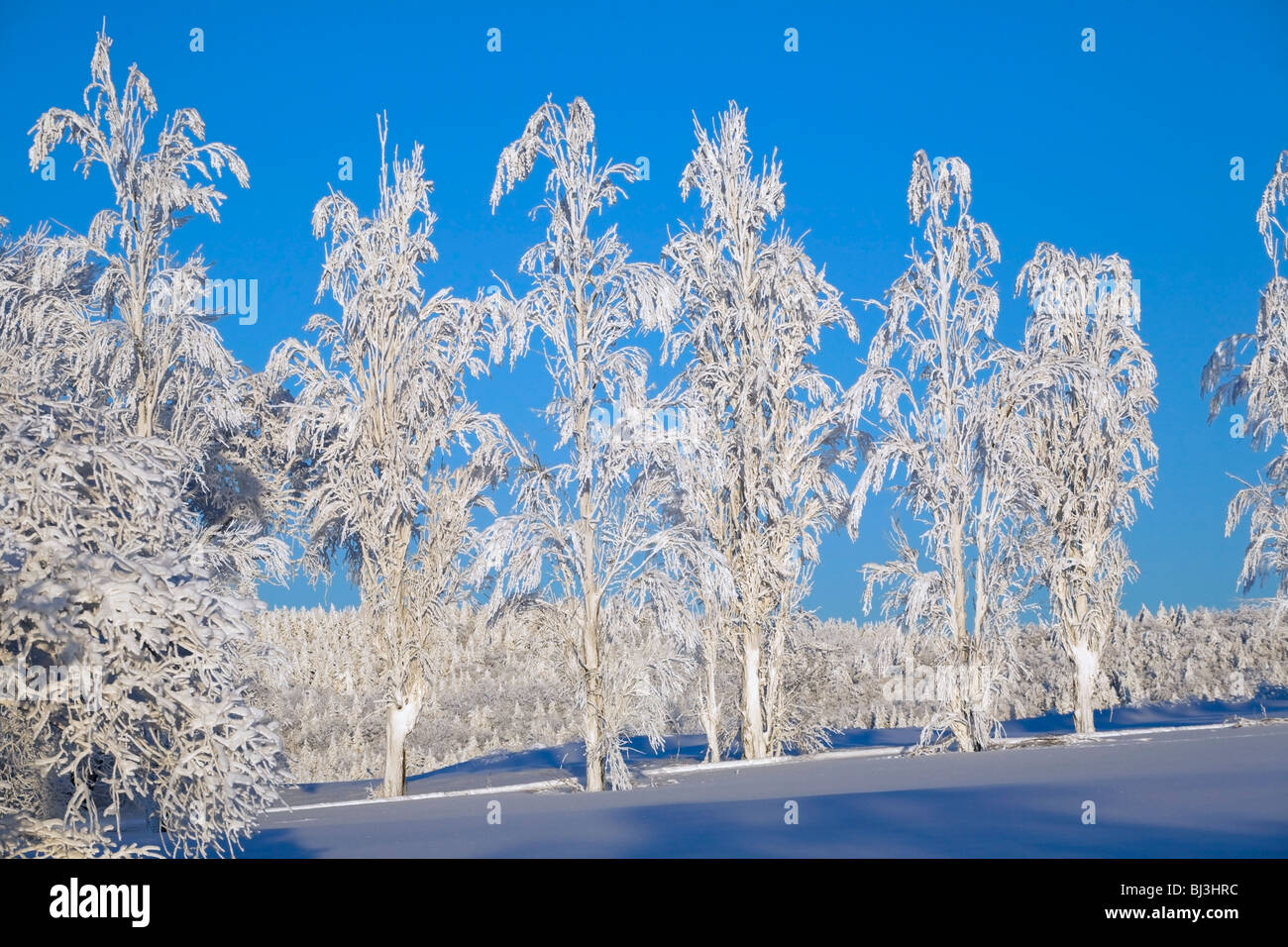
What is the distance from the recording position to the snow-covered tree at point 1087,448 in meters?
20.2

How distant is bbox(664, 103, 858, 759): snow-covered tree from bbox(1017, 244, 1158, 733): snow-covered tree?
4.44 metres

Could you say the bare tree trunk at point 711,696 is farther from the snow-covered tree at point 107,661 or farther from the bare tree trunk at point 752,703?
the snow-covered tree at point 107,661

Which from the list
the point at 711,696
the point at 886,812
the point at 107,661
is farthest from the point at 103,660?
the point at 711,696

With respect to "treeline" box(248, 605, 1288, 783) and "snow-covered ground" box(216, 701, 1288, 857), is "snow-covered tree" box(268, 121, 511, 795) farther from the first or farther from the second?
"treeline" box(248, 605, 1288, 783)

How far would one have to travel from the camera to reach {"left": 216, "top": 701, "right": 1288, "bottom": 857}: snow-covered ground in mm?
7598

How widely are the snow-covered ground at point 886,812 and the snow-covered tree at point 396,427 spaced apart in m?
2.54

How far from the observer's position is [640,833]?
8.98 meters

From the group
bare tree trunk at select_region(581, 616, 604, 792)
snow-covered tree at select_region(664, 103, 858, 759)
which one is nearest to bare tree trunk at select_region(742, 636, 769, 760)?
snow-covered tree at select_region(664, 103, 858, 759)

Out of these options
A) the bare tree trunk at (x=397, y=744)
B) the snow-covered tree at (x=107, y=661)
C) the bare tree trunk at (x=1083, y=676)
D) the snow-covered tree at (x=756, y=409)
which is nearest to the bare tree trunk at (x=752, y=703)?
the snow-covered tree at (x=756, y=409)

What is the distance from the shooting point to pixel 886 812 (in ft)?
30.2

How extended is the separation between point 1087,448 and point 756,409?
6755 millimetres
